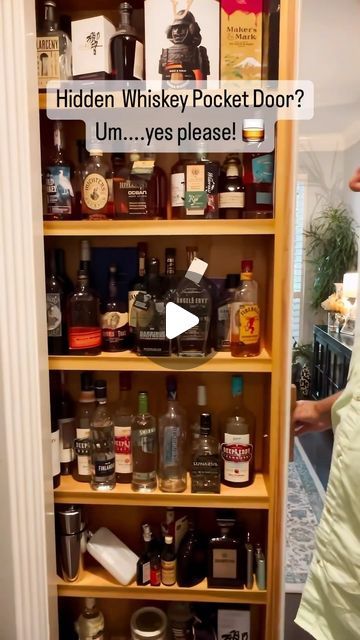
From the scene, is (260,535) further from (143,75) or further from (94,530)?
(143,75)

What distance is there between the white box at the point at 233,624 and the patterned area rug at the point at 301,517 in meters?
0.66

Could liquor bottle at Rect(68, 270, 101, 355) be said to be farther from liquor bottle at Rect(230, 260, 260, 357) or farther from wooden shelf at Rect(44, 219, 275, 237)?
liquor bottle at Rect(230, 260, 260, 357)

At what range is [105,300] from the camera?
4.45ft

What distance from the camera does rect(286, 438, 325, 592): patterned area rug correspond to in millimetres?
2139

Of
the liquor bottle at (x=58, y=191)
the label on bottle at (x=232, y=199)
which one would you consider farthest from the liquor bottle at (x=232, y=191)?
the liquor bottle at (x=58, y=191)

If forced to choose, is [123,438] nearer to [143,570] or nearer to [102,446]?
[102,446]

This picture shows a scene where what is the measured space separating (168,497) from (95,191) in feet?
2.81

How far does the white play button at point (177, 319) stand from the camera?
1.26 meters

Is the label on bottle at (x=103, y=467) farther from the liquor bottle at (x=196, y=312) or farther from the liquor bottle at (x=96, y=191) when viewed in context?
the liquor bottle at (x=96, y=191)

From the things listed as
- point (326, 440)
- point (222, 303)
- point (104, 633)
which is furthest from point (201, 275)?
point (326, 440)

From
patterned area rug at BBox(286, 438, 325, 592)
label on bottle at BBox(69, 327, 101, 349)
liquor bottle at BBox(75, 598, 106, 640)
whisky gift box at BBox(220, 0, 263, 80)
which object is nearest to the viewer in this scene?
whisky gift box at BBox(220, 0, 263, 80)

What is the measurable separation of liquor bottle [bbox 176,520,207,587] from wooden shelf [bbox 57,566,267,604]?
0.02 meters

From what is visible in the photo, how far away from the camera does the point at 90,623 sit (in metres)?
1.41

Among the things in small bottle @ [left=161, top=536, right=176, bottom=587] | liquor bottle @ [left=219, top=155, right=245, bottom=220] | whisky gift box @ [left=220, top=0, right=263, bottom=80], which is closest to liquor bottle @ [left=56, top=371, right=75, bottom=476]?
small bottle @ [left=161, top=536, right=176, bottom=587]
